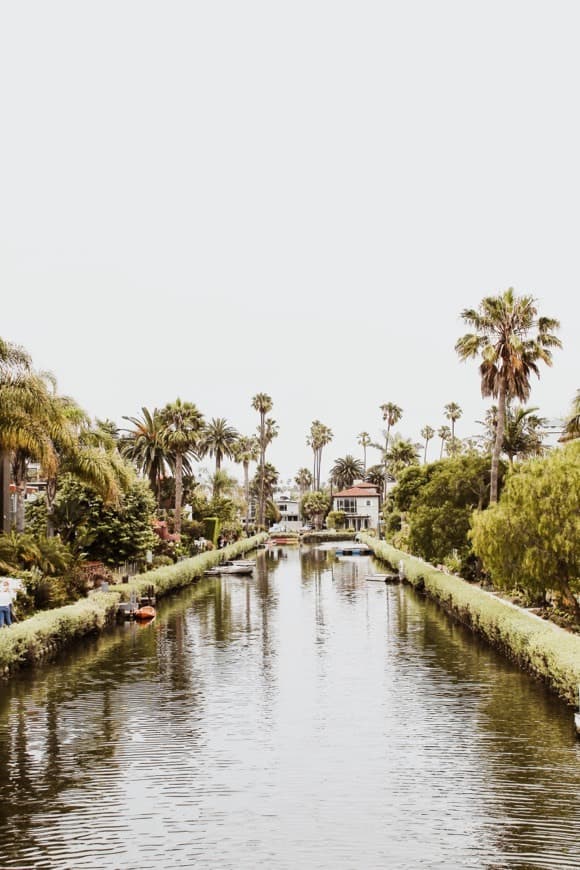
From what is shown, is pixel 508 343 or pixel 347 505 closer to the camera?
pixel 508 343

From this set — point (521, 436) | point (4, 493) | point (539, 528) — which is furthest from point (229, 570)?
point (539, 528)

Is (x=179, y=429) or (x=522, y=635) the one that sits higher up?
(x=179, y=429)

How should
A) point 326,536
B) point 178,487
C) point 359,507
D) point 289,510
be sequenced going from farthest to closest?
point 289,510 < point 359,507 < point 326,536 < point 178,487

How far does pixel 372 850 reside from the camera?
1198 cm

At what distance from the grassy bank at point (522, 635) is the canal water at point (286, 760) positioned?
0.59 m

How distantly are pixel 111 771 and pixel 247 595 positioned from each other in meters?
35.4

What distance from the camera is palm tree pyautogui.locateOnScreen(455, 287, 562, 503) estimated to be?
136 feet

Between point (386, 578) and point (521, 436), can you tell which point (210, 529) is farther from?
point (521, 436)

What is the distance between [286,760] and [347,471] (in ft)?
550

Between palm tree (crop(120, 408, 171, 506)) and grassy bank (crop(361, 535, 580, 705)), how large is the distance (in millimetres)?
40250

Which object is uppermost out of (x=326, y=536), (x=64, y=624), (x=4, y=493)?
(x=4, y=493)

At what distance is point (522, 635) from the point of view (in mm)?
24547

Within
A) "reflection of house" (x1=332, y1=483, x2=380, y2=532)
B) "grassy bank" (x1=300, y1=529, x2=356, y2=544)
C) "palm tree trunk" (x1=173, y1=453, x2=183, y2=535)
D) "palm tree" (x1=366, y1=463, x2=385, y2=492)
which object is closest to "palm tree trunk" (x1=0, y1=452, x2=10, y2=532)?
"palm tree trunk" (x1=173, y1=453, x2=183, y2=535)

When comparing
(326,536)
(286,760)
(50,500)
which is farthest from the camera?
(326,536)
